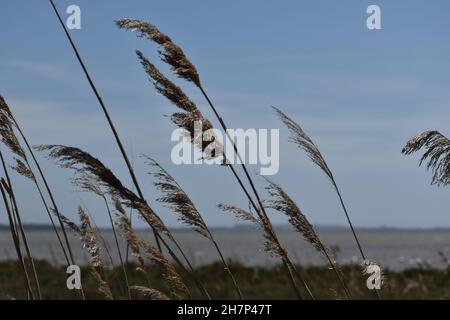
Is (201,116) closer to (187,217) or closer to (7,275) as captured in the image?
(187,217)

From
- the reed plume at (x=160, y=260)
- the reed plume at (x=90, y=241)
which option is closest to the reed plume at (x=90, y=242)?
the reed plume at (x=90, y=241)

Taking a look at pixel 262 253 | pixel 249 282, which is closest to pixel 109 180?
pixel 249 282

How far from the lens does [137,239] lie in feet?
10.8

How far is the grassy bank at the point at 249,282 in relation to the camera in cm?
1334

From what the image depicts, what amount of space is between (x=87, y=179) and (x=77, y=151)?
682mm

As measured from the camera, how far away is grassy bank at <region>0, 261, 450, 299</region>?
1334 centimetres

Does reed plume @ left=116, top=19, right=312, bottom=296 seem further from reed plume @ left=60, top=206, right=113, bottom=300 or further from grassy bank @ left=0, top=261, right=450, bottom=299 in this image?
grassy bank @ left=0, top=261, right=450, bottom=299

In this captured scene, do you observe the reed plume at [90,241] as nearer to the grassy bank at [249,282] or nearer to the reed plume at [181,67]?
the reed plume at [181,67]

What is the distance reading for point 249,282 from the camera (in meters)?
16.2

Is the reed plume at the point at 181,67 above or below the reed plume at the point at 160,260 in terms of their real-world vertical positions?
above

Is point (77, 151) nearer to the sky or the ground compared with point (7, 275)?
nearer to the sky

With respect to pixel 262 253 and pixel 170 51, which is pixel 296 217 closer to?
pixel 170 51

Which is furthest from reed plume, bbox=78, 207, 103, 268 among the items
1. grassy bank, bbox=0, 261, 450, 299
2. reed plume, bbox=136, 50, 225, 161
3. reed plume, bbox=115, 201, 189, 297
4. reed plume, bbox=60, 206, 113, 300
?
grassy bank, bbox=0, 261, 450, 299
